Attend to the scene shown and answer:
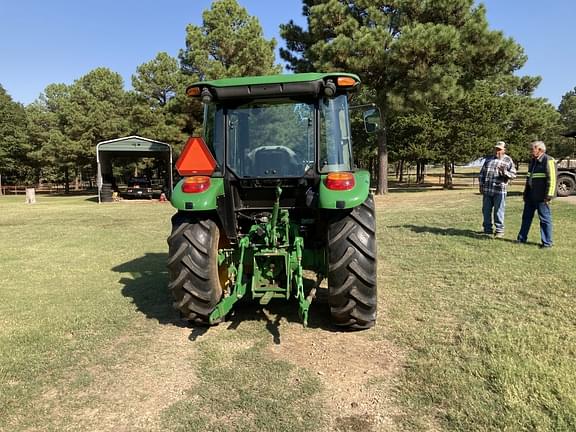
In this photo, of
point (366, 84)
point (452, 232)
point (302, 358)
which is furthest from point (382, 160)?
point (302, 358)

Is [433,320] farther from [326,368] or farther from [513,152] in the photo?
[513,152]

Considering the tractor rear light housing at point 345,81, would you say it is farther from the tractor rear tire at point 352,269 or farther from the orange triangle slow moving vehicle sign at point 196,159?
the orange triangle slow moving vehicle sign at point 196,159

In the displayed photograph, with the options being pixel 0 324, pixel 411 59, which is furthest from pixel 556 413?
pixel 411 59

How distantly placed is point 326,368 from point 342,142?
6.99 ft

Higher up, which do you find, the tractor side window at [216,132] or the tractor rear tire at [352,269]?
the tractor side window at [216,132]

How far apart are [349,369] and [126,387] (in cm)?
163

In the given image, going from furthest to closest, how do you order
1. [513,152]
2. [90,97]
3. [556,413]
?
[90,97] < [513,152] < [556,413]

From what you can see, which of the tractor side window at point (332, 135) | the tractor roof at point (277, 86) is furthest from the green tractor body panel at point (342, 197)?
the tractor roof at point (277, 86)

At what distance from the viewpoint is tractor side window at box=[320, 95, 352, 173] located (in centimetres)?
424

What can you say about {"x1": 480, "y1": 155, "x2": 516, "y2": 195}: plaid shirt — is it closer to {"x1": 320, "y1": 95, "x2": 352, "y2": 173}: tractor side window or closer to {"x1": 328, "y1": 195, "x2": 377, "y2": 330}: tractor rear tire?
{"x1": 320, "y1": 95, "x2": 352, "y2": 173}: tractor side window

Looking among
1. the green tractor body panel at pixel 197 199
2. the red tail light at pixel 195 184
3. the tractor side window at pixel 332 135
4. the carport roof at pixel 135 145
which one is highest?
the carport roof at pixel 135 145

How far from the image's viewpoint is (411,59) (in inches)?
667

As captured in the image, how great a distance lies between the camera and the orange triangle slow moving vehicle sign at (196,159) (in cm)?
375

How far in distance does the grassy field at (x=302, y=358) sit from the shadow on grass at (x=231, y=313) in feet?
0.08
